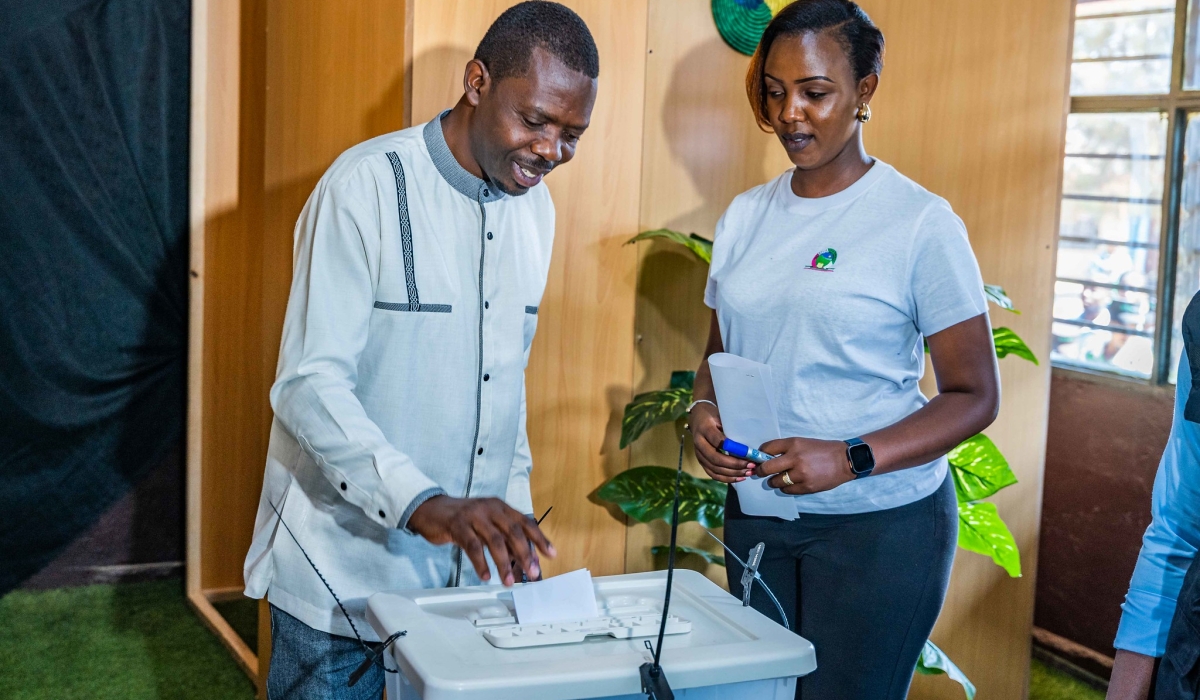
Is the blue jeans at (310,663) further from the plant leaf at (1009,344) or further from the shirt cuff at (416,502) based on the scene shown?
the plant leaf at (1009,344)

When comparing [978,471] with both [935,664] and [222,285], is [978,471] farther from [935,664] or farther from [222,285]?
[222,285]

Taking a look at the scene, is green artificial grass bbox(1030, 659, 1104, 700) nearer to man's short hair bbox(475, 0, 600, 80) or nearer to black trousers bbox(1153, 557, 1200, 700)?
black trousers bbox(1153, 557, 1200, 700)

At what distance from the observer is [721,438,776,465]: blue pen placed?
1.51 m

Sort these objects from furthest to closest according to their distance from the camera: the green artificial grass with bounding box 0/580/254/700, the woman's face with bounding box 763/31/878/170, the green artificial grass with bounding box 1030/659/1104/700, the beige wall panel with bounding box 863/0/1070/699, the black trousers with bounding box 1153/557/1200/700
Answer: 1. the green artificial grass with bounding box 1030/659/1104/700
2. the green artificial grass with bounding box 0/580/254/700
3. the beige wall panel with bounding box 863/0/1070/699
4. the woman's face with bounding box 763/31/878/170
5. the black trousers with bounding box 1153/557/1200/700

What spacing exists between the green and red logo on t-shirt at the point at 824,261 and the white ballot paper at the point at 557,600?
0.64m

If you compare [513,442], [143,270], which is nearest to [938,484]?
[513,442]

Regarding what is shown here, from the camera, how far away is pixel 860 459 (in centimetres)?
150

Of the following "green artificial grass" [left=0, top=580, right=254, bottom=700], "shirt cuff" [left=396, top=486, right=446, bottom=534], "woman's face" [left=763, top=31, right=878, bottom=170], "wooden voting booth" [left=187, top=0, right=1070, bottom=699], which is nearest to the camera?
"shirt cuff" [left=396, top=486, right=446, bottom=534]

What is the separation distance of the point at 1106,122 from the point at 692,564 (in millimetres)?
2070

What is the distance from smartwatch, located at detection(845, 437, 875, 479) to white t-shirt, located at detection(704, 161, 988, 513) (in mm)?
90

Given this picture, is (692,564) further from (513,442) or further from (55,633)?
(55,633)

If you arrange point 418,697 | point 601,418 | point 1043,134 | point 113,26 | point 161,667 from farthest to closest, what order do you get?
point 113,26 < point 161,667 < point 1043,134 < point 601,418 < point 418,697

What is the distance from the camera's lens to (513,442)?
1.62m

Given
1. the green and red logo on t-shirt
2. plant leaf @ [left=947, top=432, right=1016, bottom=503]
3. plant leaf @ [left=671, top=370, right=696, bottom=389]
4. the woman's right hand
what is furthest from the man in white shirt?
plant leaf @ [left=947, top=432, right=1016, bottom=503]
